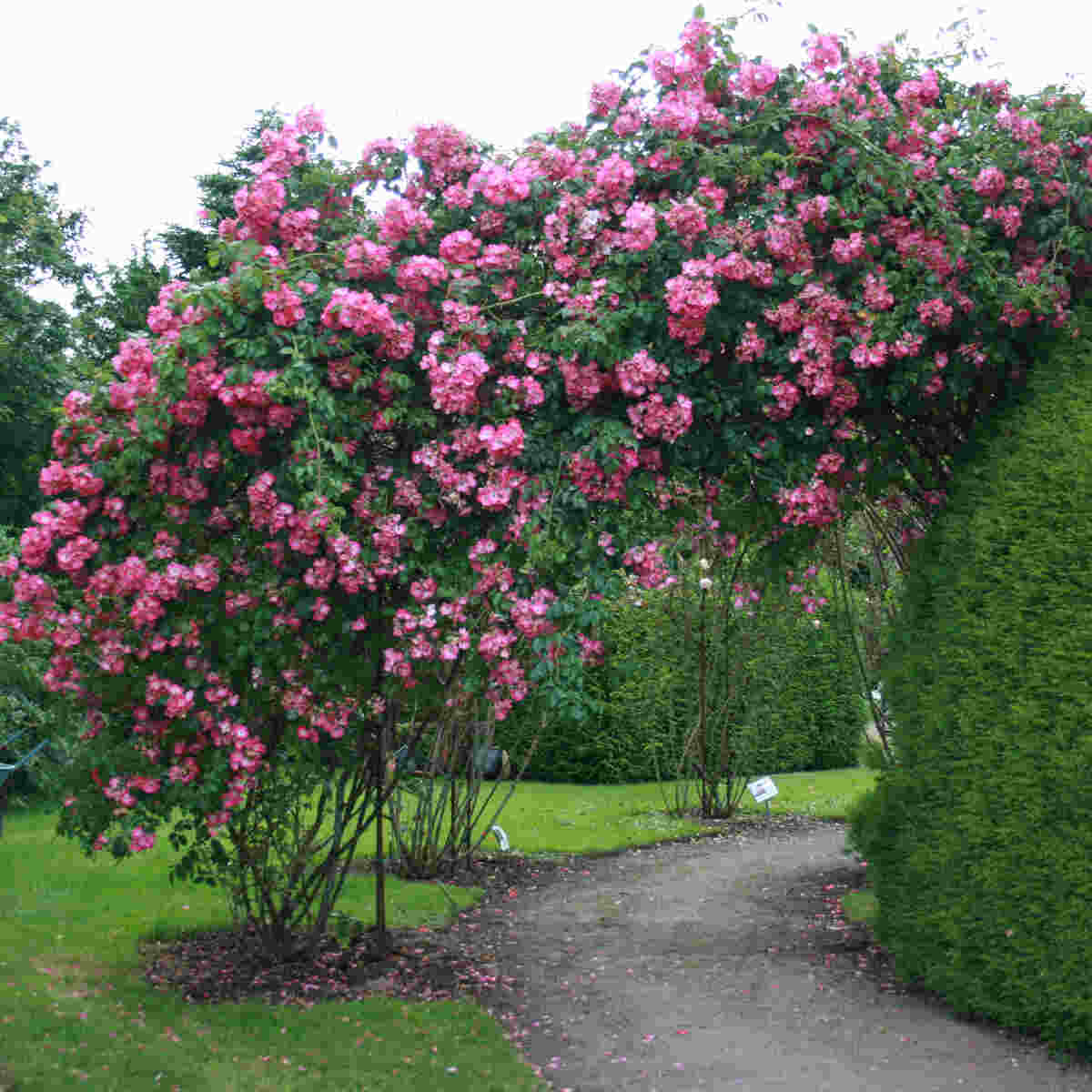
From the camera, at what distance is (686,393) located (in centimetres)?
473

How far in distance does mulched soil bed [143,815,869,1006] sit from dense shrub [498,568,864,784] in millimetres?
2040

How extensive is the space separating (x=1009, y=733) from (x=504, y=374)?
243cm

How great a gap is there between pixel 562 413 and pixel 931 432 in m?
1.77

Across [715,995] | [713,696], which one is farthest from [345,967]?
[713,696]

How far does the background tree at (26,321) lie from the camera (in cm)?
1581

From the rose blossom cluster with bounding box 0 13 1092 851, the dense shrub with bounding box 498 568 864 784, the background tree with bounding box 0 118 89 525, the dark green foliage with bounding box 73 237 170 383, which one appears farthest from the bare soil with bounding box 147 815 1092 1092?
the dark green foliage with bounding box 73 237 170 383

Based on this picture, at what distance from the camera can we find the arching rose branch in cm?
451

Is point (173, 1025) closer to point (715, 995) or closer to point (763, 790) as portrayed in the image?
point (715, 995)

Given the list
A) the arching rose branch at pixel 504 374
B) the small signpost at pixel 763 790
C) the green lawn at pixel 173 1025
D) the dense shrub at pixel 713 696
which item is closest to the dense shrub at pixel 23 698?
the green lawn at pixel 173 1025

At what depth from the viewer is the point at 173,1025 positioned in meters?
4.88

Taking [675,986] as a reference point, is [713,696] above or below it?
above

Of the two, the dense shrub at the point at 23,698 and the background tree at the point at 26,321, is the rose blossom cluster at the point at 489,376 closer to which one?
the dense shrub at the point at 23,698

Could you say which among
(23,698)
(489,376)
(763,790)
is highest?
(489,376)

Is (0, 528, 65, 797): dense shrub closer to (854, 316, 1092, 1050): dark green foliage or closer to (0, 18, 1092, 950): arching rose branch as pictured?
(0, 18, 1092, 950): arching rose branch
